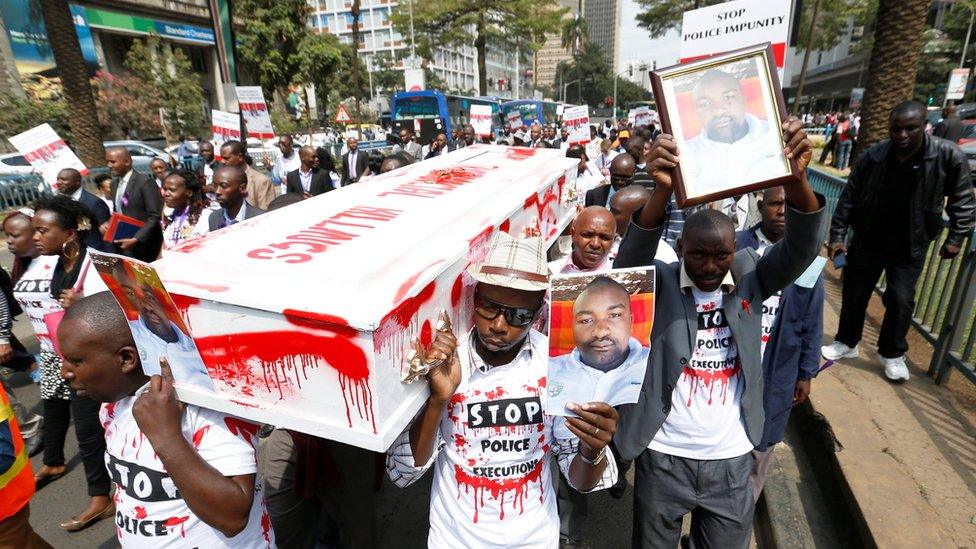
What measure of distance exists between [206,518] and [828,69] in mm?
62362

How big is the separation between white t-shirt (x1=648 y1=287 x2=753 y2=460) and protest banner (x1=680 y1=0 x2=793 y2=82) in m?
2.56

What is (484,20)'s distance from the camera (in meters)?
25.8

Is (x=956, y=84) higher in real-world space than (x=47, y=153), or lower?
higher

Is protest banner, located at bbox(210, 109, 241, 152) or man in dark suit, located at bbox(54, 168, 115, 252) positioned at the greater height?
protest banner, located at bbox(210, 109, 241, 152)

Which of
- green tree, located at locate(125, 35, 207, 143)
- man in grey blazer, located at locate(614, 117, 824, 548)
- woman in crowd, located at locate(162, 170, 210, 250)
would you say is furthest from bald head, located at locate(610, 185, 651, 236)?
green tree, located at locate(125, 35, 207, 143)

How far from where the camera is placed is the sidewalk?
247 cm

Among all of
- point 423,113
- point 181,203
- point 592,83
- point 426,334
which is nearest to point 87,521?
point 181,203

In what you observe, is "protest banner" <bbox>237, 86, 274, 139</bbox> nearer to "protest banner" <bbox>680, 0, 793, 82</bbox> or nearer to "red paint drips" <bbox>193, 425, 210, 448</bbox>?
"protest banner" <bbox>680, 0, 793, 82</bbox>

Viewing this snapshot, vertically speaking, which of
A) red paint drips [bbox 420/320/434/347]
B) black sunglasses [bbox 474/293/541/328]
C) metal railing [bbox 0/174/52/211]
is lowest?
metal railing [bbox 0/174/52/211]

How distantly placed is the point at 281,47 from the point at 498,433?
33.6m

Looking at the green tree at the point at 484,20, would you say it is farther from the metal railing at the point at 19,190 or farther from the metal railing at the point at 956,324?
the metal railing at the point at 956,324

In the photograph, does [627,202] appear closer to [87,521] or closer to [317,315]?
[317,315]

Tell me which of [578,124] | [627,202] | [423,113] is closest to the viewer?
[627,202]

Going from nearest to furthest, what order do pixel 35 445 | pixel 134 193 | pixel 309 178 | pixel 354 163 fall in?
pixel 35 445 < pixel 134 193 < pixel 309 178 < pixel 354 163
